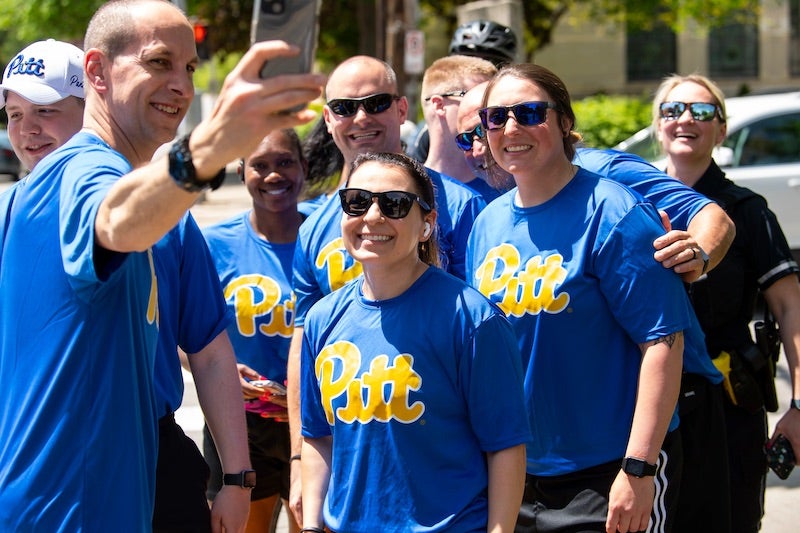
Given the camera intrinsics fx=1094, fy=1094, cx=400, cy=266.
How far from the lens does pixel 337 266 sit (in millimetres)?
3916

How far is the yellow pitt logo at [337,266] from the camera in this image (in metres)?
3.90

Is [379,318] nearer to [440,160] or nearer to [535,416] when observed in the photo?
[535,416]

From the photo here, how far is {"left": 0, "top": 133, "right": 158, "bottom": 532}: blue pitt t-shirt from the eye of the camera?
237cm

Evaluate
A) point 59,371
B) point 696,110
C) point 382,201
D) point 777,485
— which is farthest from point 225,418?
point 777,485

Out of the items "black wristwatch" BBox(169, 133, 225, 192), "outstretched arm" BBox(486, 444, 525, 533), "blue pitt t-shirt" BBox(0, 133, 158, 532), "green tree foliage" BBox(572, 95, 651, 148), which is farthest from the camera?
"green tree foliage" BBox(572, 95, 651, 148)

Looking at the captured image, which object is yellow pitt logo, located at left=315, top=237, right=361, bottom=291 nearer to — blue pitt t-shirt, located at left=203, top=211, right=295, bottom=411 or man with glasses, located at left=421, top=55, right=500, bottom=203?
blue pitt t-shirt, located at left=203, top=211, right=295, bottom=411

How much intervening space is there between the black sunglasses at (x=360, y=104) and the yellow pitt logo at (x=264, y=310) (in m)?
0.78

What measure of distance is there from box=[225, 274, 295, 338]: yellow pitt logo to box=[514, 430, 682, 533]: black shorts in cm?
Result: 144

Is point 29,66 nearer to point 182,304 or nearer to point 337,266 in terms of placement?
point 182,304

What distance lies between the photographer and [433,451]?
9.45ft

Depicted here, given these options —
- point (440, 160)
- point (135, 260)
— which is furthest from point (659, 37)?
point (135, 260)

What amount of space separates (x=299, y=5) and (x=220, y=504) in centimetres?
177

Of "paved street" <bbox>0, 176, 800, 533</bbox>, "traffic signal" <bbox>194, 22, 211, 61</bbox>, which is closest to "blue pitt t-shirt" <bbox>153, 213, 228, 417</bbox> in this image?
"paved street" <bbox>0, 176, 800, 533</bbox>

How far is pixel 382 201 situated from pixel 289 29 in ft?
3.83
